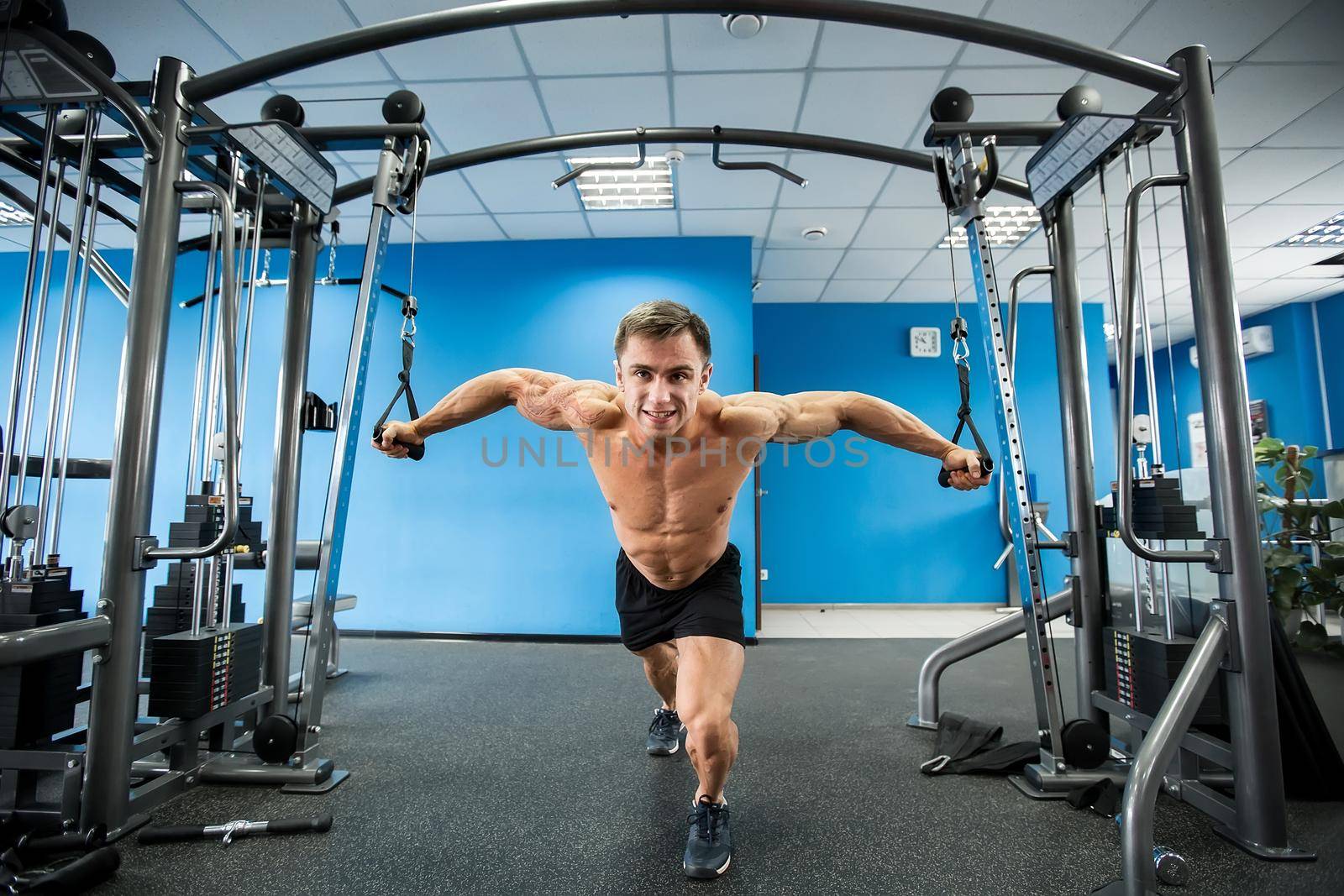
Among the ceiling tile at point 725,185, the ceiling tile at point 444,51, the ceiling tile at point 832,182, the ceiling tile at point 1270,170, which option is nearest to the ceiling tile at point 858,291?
the ceiling tile at point 832,182

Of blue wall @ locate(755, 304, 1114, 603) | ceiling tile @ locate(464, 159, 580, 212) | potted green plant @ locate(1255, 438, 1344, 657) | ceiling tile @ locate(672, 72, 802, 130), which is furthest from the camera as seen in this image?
blue wall @ locate(755, 304, 1114, 603)

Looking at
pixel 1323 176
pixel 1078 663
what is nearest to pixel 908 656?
pixel 1078 663

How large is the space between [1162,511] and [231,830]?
103 inches

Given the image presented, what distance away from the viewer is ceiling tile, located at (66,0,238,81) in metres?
2.56

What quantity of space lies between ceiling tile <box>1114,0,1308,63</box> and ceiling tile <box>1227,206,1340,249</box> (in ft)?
6.42

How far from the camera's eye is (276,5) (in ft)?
8.40

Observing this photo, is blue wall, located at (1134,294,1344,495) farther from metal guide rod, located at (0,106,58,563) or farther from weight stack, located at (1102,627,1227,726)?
metal guide rod, located at (0,106,58,563)

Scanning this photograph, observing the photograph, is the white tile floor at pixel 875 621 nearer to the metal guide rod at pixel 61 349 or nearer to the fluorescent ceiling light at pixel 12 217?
the metal guide rod at pixel 61 349

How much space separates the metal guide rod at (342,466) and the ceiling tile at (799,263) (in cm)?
336

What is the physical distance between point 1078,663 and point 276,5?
→ 3.85 m

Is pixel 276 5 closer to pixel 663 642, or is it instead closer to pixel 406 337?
pixel 406 337

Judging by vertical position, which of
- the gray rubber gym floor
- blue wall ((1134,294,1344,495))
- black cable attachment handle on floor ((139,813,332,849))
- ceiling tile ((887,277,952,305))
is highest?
ceiling tile ((887,277,952,305))

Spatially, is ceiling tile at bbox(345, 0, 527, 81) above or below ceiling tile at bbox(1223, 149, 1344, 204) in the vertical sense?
above

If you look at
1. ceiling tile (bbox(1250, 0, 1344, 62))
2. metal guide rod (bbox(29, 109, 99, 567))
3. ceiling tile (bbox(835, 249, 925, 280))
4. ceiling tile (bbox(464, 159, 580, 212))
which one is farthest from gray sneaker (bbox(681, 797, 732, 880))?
ceiling tile (bbox(835, 249, 925, 280))
